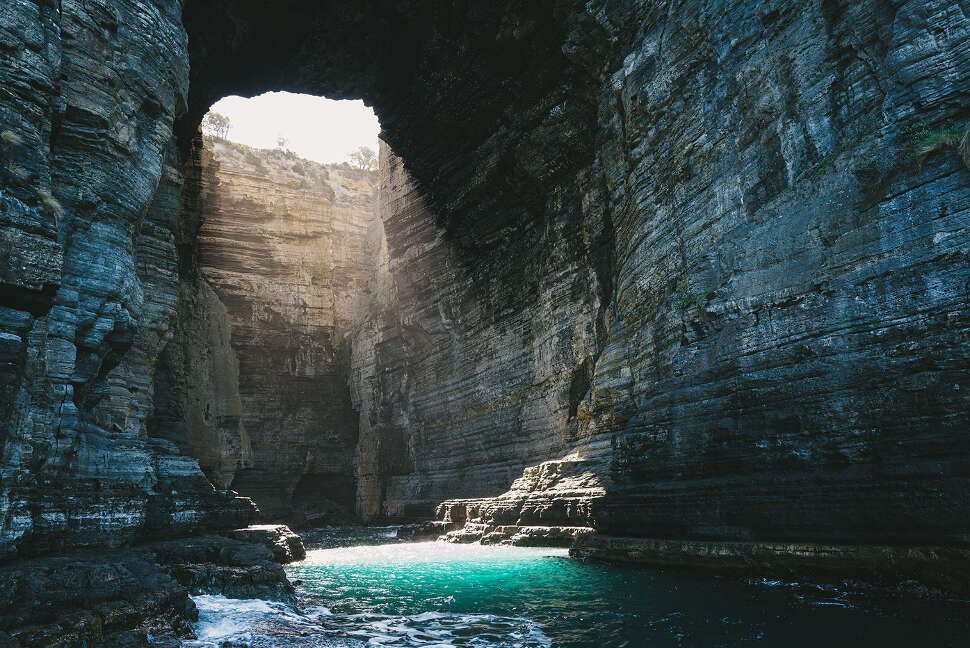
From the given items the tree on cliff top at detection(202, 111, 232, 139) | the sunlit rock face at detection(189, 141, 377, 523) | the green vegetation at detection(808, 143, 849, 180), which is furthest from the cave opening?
the green vegetation at detection(808, 143, 849, 180)

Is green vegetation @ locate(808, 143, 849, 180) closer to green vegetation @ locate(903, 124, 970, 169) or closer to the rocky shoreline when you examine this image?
green vegetation @ locate(903, 124, 970, 169)

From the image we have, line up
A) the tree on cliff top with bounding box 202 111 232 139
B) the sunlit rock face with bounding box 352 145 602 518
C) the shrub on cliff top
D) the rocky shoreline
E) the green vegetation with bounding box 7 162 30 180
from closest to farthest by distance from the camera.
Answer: the rocky shoreline
the shrub on cliff top
the green vegetation with bounding box 7 162 30 180
the sunlit rock face with bounding box 352 145 602 518
the tree on cliff top with bounding box 202 111 232 139

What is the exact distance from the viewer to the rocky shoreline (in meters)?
6.91

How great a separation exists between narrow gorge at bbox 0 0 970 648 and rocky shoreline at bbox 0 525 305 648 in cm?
5

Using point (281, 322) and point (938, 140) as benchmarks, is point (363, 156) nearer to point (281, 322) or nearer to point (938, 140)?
point (281, 322)

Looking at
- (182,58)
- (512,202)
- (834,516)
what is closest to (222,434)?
(512,202)

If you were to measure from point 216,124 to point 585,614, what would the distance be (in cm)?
5040

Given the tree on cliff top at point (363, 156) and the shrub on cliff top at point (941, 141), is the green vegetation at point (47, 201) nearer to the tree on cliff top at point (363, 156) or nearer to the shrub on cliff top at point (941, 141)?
the shrub on cliff top at point (941, 141)

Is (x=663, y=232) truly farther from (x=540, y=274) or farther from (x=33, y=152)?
(x=33, y=152)

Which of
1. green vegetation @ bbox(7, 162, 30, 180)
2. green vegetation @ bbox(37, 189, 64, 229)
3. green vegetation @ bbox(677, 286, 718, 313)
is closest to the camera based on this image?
green vegetation @ bbox(7, 162, 30, 180)

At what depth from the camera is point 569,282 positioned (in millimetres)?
21922

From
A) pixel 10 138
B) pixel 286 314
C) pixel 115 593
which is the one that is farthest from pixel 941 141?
pixel 286 314

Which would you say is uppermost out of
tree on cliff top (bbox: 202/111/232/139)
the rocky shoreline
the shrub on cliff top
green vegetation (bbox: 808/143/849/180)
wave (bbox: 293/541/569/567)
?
tree on cliff top (bbox: 202/111/232/139)

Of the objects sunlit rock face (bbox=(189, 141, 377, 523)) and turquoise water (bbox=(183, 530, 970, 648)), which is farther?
sunlit rock face (bbox=(189, 141, 377, 523))
